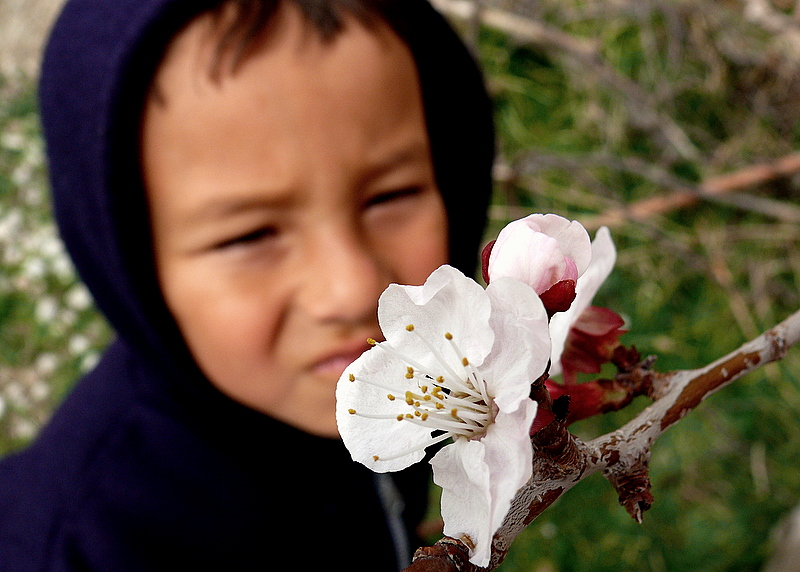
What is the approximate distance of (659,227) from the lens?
1.58m

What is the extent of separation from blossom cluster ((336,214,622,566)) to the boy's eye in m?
0.40

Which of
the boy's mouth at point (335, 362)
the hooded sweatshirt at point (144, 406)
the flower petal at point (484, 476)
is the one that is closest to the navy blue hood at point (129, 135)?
the hooded sweatshirt at point (144, 406)

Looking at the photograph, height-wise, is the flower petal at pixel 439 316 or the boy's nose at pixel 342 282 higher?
the flower petal at pixel 439 316

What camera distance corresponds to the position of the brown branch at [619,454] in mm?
254

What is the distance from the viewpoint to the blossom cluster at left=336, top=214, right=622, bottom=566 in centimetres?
26

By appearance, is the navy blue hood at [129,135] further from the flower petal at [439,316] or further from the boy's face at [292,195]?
the flower petal at [439,316]

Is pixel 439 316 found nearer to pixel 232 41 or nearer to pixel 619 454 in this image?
pixel 619 454

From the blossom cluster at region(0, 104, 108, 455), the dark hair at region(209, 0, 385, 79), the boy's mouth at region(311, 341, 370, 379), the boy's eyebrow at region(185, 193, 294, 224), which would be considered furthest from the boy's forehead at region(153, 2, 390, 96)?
the blossom cluster at region(0, 104, 108, 455)

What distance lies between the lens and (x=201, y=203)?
0.69 meters

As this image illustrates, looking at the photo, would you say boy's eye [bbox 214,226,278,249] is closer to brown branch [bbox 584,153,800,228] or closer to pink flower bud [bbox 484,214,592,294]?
pink flower bud [bbox 484,214,592,294]

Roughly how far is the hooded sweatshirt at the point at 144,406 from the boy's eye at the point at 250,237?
0.41 ft

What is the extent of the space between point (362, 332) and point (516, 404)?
0.43 meters

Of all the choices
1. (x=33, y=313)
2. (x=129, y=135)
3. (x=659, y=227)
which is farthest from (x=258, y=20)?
(x=33, y=313)

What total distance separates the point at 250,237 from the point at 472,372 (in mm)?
458
